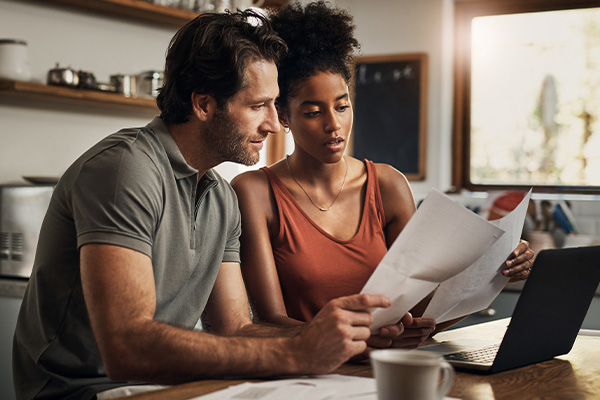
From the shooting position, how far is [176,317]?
1.29 m

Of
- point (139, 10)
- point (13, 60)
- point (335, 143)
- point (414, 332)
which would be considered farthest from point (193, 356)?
point (139, 10)

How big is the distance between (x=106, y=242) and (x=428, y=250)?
482 millimetres

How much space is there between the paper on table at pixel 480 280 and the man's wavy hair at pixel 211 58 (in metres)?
0.55

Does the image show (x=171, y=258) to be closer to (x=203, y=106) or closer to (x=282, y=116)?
(x=203, y=106)

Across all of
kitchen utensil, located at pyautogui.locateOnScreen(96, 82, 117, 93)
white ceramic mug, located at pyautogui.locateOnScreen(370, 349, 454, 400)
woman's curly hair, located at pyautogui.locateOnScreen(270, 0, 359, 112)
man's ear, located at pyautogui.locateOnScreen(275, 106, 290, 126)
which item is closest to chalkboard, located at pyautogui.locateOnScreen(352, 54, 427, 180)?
kitchen utensil, located at pyautogui.locateOnScreen(96, 82, 117, 93)

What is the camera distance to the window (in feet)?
12.7

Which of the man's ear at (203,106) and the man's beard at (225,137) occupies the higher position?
the man's ear at (203,106)

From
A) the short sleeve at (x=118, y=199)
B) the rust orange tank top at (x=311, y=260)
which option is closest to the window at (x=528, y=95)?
the rust orange tank top at (x=311, y=260)

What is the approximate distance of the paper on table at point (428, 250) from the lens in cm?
92

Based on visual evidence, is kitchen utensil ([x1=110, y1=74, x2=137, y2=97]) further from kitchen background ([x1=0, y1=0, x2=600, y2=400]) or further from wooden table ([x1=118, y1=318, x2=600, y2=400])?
wooden table ([x1=118, y1=318, x2=600, y2=400])

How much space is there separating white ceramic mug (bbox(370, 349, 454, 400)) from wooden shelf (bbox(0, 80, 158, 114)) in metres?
2.11

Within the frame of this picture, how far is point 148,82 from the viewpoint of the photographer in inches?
112

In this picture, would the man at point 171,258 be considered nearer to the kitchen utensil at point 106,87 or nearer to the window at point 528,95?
the kitchen utensil at point 106,87

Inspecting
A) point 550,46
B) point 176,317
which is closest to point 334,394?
point 176,317
